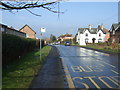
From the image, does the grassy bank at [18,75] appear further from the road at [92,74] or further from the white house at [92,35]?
the white house at [92,35]

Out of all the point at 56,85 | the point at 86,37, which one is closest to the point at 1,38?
the point at 56,85

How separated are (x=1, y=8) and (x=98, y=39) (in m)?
78.6

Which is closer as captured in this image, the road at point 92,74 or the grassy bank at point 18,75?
the grassy bank at point 18,75

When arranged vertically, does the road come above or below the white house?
below

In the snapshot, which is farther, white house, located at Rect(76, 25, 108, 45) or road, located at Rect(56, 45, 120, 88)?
white house, located at Rect(76, 25, 108, 45)

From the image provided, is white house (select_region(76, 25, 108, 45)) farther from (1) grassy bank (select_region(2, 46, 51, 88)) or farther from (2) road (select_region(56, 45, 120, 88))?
(1) grassy bank (select_region(2, 46, 51, 88))

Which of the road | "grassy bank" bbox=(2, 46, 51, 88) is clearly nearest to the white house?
the road

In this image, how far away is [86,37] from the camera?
262 ft

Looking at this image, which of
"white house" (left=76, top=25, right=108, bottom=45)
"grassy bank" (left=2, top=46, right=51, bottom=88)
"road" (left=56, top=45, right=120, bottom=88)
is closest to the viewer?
Answer: "grassy bank" (left=2, top=46, right=51, bottom=88)

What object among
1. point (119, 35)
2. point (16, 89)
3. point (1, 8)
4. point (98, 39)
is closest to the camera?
point (1, 8)

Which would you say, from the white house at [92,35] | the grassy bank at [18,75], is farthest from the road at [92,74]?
the white house at [92,35]

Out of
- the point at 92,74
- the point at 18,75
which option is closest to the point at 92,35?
the point at 92,74

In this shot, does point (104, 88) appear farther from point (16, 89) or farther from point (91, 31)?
point (91, 31)

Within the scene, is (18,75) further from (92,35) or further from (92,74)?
(92,35)
